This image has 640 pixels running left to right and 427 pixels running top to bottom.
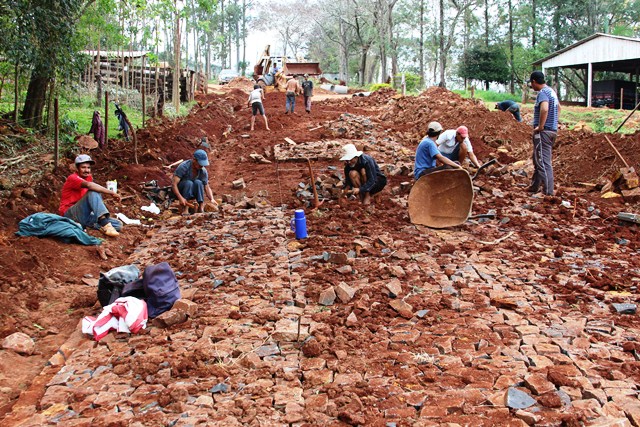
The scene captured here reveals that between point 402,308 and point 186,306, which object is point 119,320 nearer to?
point 186,306

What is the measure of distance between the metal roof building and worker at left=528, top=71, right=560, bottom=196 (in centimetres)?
1818

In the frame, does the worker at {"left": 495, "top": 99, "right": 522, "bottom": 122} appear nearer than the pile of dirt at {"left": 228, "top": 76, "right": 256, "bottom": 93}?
Yes

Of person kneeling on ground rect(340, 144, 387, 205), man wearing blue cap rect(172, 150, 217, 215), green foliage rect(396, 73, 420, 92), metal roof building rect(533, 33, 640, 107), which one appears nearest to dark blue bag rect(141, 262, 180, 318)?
man wearing blue cap rect(172, 150, 217, 215)

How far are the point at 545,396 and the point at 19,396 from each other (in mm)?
3641

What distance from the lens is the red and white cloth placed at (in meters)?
4.76

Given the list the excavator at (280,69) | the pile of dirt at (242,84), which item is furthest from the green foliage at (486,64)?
the pile of dirt at (242,84)

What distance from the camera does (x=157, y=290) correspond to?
502 cm

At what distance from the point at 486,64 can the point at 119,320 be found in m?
36.1

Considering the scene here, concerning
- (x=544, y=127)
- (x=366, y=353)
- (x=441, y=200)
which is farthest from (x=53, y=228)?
(x=544, y=127)

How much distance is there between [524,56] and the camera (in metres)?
34.9

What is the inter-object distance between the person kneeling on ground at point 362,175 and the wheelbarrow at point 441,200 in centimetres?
109

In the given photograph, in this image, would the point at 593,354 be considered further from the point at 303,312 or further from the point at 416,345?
the point at 303,312

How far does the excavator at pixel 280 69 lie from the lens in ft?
108

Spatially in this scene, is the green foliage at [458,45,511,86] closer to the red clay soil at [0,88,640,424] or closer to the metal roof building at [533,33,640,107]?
the metal roof building at [533,33,640,107]
